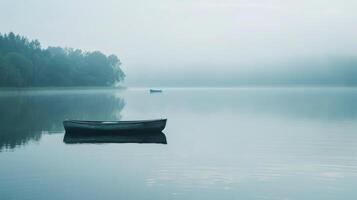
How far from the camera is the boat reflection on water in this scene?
36.2 metres

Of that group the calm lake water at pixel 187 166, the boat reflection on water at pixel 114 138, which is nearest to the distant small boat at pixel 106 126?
the boat reflection on water at pixel 114 138

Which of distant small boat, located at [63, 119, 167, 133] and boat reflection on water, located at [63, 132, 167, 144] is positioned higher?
distant small boat, located at [63, 119, 167, 133]

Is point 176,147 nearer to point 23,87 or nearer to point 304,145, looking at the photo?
point 304,145

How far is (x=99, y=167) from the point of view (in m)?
24.7

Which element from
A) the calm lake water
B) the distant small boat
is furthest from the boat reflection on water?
the calm lake water

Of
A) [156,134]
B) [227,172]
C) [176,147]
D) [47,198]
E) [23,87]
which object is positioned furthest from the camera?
[23,87]

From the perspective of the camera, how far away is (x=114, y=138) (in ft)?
125

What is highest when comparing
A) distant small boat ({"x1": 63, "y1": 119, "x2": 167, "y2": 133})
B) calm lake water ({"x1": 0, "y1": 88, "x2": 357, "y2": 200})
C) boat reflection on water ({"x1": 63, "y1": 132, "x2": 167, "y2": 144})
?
distant small boat ({"x1": 63, "y1": 119, "x2": 167, "y2": 133})

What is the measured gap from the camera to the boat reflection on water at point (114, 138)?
36.2m

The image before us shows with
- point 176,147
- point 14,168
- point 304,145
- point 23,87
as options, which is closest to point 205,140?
point 176,147

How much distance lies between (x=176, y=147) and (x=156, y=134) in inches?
305

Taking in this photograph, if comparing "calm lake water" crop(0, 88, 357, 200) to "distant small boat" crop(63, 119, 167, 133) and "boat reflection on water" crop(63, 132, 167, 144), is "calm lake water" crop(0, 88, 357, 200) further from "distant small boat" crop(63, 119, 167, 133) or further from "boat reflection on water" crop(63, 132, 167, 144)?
"distant small boat" crop(63, 119, 167, 133)

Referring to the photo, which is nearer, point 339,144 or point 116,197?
point 116,197

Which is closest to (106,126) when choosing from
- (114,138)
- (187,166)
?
(114,138)
